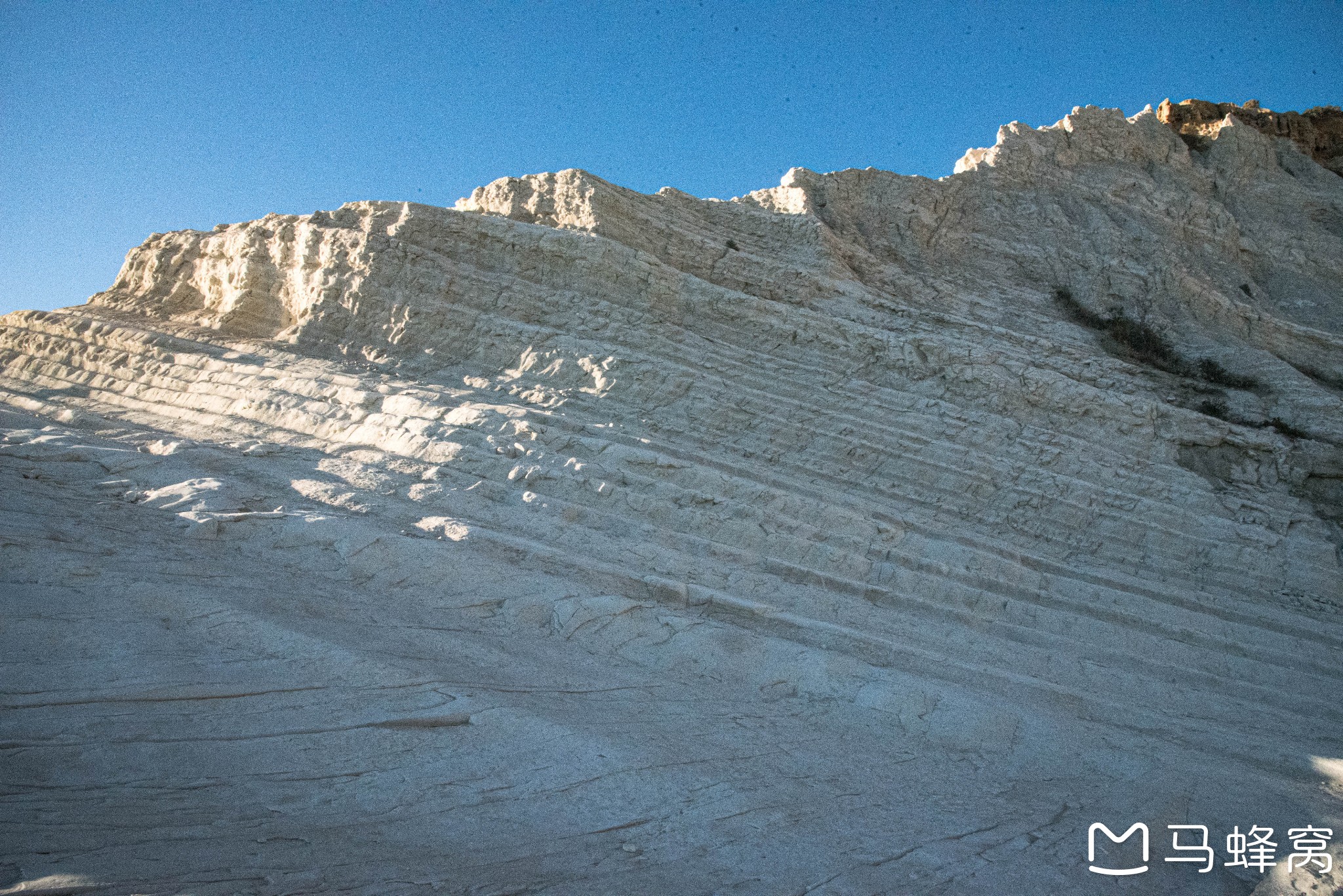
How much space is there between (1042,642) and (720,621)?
13.5ft

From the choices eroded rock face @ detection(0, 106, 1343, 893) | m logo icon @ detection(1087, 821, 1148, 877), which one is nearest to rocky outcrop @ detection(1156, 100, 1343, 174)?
eroded rock face @ detection(0, 106, 1343, 893)

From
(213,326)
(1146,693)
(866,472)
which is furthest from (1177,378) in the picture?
(213,326)

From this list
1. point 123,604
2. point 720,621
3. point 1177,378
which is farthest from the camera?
point 1177,378

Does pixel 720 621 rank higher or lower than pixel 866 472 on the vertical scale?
lower

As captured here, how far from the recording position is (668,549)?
28.9 ft

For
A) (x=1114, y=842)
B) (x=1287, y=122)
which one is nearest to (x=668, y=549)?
(x=1114, y=842)

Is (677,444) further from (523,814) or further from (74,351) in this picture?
(74,351)

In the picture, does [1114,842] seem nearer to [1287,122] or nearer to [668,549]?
[668,549]

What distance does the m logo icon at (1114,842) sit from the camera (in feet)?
15.1

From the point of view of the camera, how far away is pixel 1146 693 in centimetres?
827

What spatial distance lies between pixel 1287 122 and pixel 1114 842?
2791cm

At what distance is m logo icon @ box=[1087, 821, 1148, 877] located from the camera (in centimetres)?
460

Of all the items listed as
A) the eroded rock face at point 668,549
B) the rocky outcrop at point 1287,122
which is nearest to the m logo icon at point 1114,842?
the eroded rock face at point 668,549

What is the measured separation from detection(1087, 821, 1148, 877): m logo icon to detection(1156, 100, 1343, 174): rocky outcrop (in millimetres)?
25025
